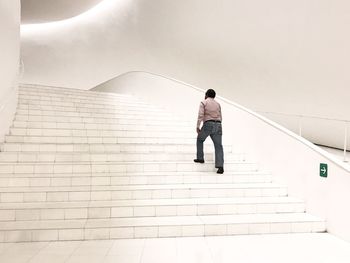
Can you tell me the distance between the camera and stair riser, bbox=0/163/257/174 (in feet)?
17.8

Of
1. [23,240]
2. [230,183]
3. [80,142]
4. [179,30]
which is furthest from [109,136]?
[179,30]

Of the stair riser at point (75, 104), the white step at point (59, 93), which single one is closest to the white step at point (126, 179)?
the stair riser at point (75, 104)

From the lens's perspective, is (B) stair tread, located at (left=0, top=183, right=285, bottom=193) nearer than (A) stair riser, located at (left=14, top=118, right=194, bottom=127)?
Yes

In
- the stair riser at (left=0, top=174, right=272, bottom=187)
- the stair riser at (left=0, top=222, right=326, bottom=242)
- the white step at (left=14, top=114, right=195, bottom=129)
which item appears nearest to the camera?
the stair riser at (left=0, top=222, right=326, bottom=242)

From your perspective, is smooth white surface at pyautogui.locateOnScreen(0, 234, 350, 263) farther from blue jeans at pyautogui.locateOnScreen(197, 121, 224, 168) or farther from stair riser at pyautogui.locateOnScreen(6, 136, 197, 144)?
stair riser at pyautogui.locateOnScreen(6, 136, 197, 144)

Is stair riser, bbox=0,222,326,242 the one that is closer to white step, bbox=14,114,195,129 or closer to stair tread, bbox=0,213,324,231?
stair tread, bbox=0,213,324,231

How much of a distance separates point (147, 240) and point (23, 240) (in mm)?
1494

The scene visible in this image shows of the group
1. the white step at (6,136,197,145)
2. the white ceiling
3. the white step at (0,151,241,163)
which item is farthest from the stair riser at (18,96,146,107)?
the white ceiling

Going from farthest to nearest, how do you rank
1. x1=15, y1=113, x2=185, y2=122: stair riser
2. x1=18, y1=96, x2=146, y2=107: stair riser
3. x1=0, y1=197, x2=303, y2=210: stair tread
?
1. x1=18, y1=96, x2=146, y2=107: stair riser
2. x1=15, y1=113, x2=185, y2=122: stair riser
3. x1=0, y1=197, x2=303, y2=210: stair tread

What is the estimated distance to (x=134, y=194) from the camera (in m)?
5.01

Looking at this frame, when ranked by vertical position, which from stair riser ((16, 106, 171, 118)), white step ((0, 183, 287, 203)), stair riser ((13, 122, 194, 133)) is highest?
stair riser ((16, 106, 171, 118))

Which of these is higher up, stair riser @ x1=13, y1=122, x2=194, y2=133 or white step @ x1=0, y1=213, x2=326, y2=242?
stair riser @ x1=13, y1=122, x2=194, y2=133

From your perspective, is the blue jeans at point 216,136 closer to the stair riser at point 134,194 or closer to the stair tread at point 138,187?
the stair tread at point 138,187

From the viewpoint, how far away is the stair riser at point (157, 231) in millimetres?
4117
